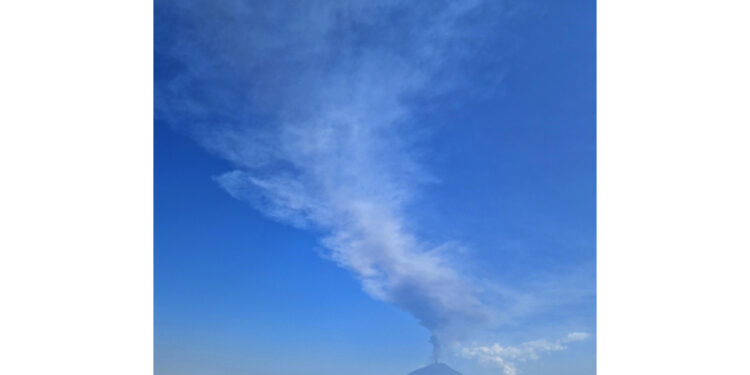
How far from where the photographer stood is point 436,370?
18.7 ft

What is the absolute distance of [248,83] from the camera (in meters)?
5.32

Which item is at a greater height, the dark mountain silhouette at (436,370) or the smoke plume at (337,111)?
the smoke plume at (337,111)

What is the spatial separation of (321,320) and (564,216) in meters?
2.87

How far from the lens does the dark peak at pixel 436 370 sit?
222 inches

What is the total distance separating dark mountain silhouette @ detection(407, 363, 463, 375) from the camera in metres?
5.64
